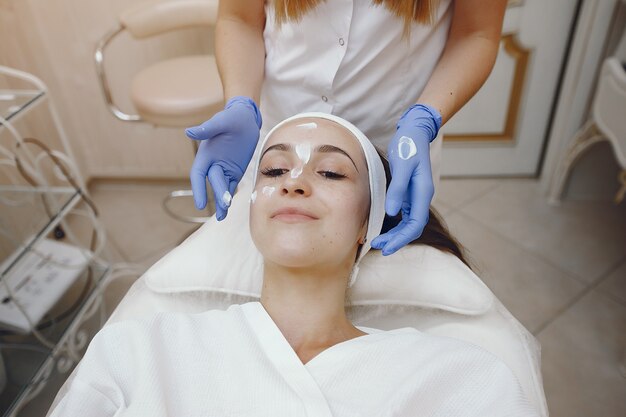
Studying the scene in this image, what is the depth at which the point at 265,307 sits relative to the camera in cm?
102

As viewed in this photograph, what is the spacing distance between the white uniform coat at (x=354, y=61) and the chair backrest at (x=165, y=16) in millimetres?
811

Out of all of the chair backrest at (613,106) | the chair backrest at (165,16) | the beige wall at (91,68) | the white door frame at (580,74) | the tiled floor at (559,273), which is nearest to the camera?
the tiled floor at (559,273)

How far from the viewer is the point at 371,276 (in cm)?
112

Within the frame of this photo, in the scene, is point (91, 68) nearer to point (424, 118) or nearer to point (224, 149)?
point (224, 149)

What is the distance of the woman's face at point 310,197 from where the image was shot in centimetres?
92

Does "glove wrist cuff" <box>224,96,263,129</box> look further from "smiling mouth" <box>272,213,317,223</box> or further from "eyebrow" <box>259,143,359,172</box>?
"smiling mouth" <box>272,213,317,223</box>

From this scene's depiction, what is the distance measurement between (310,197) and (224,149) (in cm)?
25

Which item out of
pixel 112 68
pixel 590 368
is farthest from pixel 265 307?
pixel 112 68

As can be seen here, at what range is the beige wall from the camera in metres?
2.20

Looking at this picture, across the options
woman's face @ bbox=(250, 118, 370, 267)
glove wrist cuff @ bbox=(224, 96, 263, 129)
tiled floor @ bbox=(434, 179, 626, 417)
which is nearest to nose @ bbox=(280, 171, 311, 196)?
woman's face @ bbox=(250, 118, 370, 267)

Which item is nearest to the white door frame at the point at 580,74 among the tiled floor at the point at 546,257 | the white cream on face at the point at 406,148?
the tiled floor at the point at 546,257

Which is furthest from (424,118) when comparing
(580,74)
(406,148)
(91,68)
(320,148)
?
(91,68)

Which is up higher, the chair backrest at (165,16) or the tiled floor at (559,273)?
the chair backrest at (165,16)

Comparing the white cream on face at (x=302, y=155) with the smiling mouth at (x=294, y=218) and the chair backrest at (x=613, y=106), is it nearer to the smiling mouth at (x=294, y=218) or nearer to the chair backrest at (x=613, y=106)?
the smiling mouth at (x=294, y=218)
